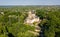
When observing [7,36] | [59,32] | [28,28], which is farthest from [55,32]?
[7,36]

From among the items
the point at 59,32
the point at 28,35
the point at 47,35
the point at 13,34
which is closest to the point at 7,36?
the point at 13,34

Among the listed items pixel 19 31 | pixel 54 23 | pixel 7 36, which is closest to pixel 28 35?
pixel 19 31

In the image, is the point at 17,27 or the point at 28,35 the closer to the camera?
the point at 28,35

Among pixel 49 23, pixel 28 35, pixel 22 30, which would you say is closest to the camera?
pixel 28 35

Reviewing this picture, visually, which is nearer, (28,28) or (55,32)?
(55,32)

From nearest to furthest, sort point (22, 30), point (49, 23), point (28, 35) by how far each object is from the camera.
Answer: point (28, 35), point (22, 30), point (49, 23)

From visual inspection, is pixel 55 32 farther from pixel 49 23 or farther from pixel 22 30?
pixel 22 30

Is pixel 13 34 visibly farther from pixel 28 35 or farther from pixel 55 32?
pixel 55 32

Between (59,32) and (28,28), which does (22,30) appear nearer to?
(28,28)
